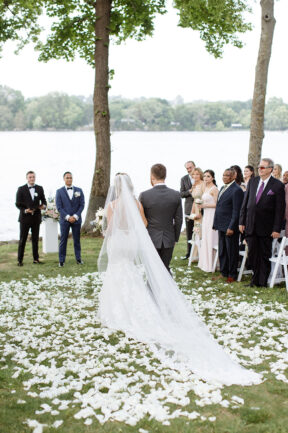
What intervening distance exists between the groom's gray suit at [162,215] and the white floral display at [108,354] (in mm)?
1247

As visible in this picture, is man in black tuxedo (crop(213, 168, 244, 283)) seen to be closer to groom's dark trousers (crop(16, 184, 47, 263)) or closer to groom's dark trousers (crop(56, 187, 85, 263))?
groom's dark trousers (crop(56, 187, 85, 263))

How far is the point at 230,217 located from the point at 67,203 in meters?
3.93

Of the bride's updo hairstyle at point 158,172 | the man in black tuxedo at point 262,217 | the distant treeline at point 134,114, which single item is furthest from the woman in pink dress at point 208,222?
the distant treeline at point 134,114

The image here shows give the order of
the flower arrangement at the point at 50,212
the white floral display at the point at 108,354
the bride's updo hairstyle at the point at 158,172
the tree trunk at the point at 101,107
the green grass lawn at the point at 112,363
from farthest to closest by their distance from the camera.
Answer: the tree trunk at the point at 101,107
the flower arrangement at the point at 50,212
the bride's updo hairstyle at the point at 158,172
the white floral display at the point at 108,354
the green grass lawn at the point at 112,363

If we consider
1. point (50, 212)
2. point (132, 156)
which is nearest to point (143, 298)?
point (50, 212)

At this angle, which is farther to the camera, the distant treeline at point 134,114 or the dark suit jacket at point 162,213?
the distant treeline at point 134,114

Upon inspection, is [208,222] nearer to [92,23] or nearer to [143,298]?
[143,298]

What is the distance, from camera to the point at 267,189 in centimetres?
873

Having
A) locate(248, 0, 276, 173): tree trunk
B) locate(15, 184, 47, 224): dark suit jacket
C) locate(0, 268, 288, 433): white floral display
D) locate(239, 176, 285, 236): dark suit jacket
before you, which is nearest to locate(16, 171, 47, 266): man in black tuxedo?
locate(15, 184, 47, 224): dark suit jacket

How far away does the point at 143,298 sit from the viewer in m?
6.47

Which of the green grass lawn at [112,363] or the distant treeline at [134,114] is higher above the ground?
the distant treeline at [134,114]

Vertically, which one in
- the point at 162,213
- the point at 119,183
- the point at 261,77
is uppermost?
the point at 261,77

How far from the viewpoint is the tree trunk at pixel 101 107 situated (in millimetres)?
15930

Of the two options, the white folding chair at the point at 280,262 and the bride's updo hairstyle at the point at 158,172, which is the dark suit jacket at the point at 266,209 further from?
the bride's updo hairstyle at the point at 158,172
